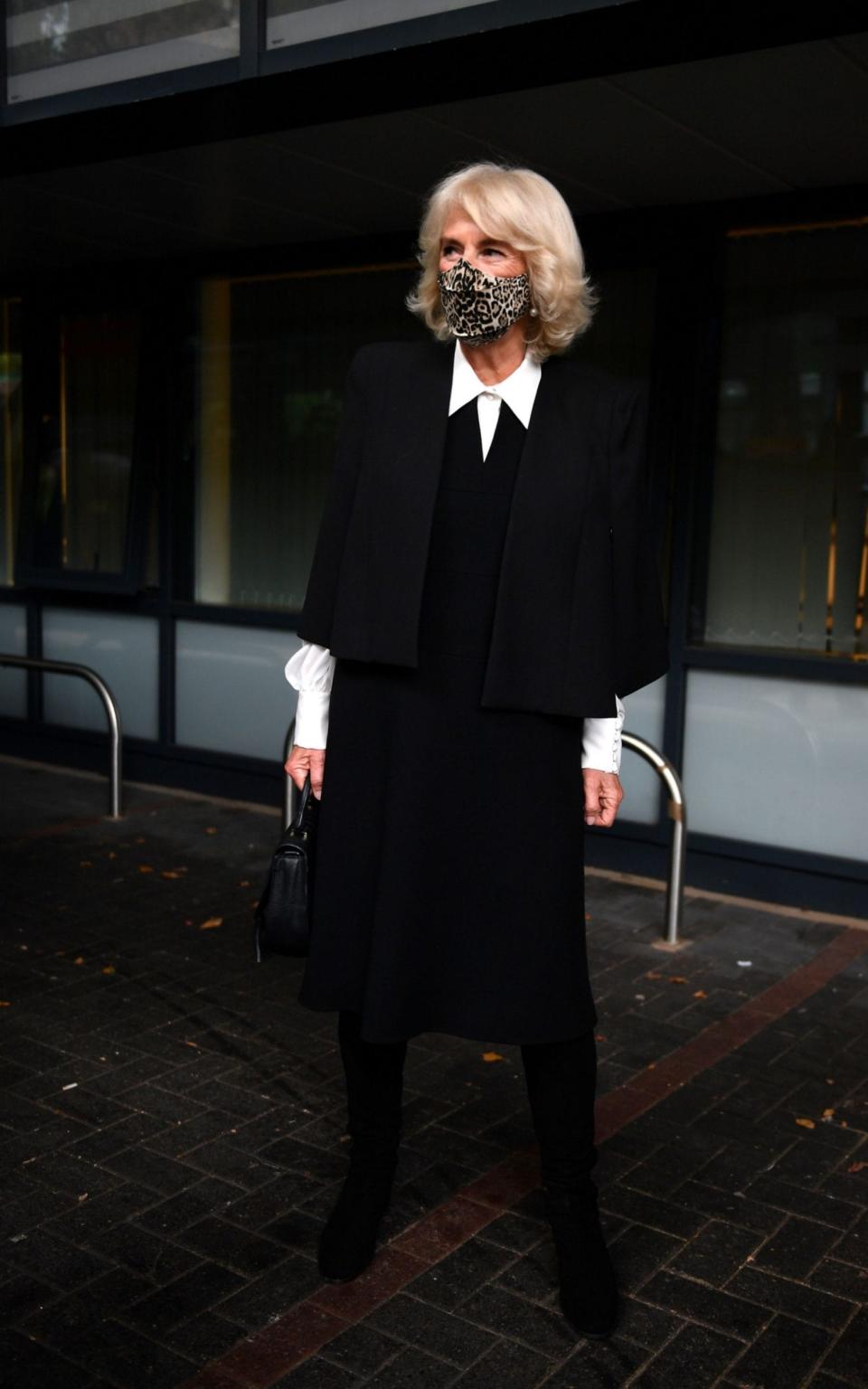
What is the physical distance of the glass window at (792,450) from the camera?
5.42 meters

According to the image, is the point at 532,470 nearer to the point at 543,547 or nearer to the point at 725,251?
the point at 543,547

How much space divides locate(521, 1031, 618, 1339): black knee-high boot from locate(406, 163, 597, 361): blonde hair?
4.44ft

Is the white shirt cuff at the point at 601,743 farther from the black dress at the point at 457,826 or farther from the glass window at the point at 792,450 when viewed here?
the glass window at the point at 792,450

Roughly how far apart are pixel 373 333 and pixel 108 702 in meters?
2.26

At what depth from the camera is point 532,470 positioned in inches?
96.6

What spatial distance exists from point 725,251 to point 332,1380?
460 cm

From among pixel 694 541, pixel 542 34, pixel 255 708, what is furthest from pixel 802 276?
pixel 255 708

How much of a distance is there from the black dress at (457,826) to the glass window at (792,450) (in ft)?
10.9

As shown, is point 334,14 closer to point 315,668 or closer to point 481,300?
point 481,300

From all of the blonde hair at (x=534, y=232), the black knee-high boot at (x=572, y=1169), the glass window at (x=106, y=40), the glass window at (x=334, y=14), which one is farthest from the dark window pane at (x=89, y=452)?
the black knee-high boot at (x=572, y=1169)

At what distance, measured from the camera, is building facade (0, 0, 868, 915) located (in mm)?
4070

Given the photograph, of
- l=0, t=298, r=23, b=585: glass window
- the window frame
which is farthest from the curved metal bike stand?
l=0, t=298, r=23, b=585: glass window

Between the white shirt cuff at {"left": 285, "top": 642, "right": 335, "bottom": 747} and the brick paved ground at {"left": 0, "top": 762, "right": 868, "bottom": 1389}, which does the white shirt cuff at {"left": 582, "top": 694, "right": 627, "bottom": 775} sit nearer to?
the white shirt cuff at {"left": 285, "top": 642, "right": 335, "bottom": 747}

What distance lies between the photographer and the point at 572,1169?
2.62 meters
